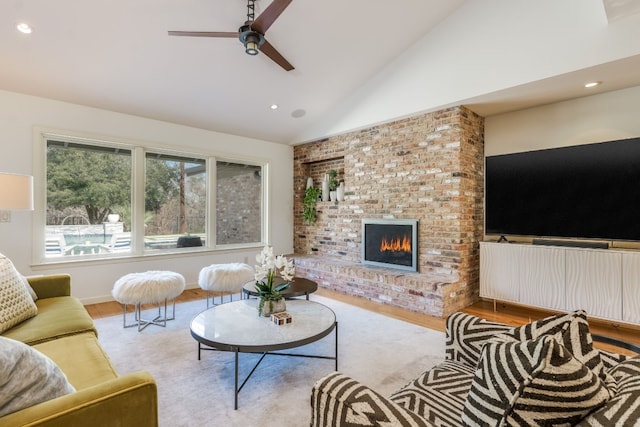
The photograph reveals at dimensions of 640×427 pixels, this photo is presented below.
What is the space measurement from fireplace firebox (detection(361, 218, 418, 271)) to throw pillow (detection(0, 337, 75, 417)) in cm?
390

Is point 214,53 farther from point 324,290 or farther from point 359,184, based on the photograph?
point 324,290

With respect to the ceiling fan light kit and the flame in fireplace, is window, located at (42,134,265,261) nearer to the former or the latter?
the flame in fireplace

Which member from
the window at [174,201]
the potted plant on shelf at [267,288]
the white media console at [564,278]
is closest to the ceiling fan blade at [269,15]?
the potted plant on shelf at [267,288]

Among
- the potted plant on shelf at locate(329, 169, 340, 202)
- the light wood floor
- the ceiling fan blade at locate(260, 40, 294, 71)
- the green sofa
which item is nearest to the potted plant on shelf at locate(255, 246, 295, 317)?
the green sofa

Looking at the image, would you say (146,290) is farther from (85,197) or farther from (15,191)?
(85,197)

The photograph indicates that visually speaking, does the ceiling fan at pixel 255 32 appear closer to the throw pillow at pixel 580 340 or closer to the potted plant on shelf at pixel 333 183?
the throw pillow at pixel 580 340

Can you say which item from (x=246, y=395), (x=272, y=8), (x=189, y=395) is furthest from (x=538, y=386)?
(x=272, y=8)

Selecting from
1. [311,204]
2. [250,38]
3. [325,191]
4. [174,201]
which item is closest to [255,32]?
[250,38]

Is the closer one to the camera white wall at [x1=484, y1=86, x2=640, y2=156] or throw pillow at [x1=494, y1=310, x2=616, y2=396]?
throw pillow at [x1=494, y1=310, x2=616, y2=396]

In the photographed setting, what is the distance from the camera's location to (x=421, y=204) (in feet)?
13.8

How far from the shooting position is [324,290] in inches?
190

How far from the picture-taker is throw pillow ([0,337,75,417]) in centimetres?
89

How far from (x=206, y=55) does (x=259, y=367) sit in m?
3.31

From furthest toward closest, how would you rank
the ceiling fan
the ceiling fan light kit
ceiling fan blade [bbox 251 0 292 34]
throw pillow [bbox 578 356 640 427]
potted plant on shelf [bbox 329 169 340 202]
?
potted plant on shelf [bbox 329 169 340 202], the ceiling fan light kit, the ceiling fan, ceiling fan blade [bbox 251 0 292 34], throw pillow [bbox 578 356 640 427]
